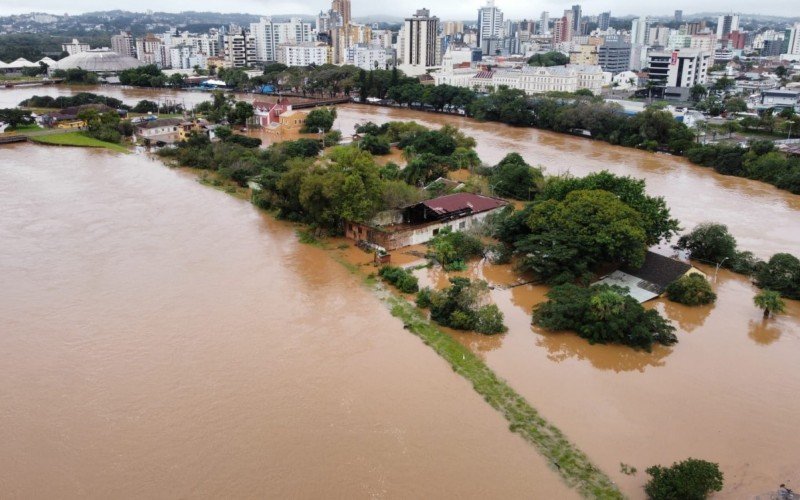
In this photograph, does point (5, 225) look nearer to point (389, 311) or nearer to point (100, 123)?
point (389, 311)

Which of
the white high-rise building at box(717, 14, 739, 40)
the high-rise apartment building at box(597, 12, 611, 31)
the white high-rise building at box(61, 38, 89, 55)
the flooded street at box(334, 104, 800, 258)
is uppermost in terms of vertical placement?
the high-rise apartment building at box(597, 12, 611, 31)

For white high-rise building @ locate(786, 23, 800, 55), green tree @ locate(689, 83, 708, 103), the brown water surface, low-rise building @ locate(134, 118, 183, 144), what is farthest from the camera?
white high-rise building @ locate(786, 23, 800, 55)

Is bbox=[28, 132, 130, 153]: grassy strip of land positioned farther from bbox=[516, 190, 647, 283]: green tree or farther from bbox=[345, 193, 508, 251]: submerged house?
bbox=[516, 190, 647, 283]: green tree

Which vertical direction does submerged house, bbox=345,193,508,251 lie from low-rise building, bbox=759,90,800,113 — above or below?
below

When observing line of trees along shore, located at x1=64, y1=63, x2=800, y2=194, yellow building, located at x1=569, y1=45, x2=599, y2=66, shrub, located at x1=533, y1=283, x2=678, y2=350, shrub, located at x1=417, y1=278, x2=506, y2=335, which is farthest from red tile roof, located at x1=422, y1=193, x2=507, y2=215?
yellow building, located at x1=569, y1=45, x2=599, y2=66

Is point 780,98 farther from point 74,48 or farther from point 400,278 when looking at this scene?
point 74,48
